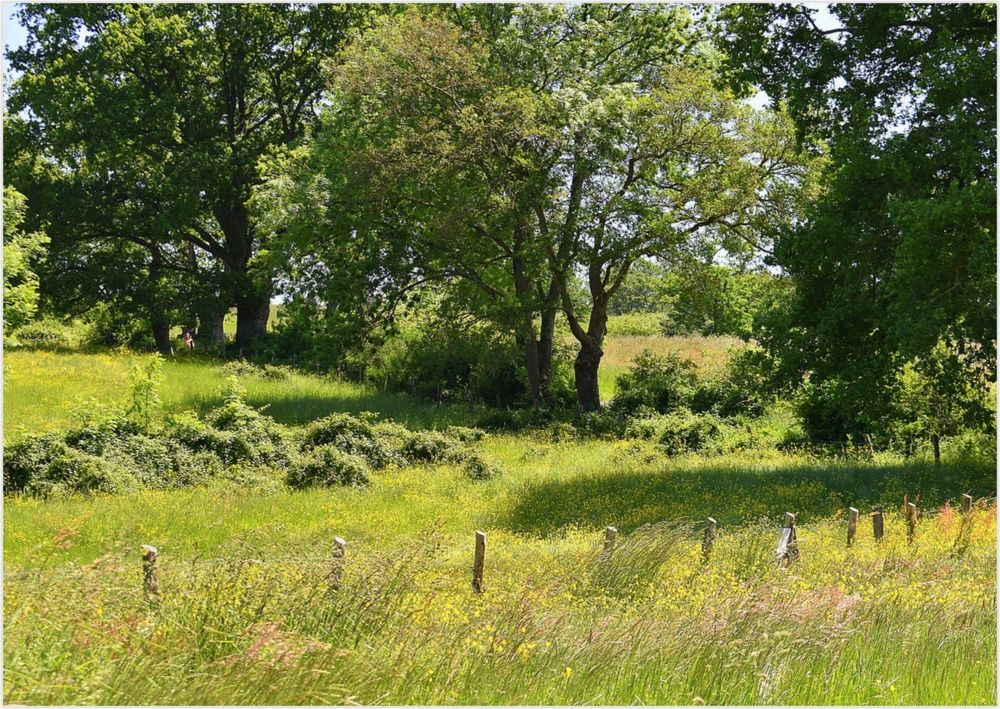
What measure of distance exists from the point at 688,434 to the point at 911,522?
12.7 m

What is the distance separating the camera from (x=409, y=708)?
480cm

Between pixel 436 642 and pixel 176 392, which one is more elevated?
pixel 176 392

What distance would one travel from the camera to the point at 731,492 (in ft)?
59.6

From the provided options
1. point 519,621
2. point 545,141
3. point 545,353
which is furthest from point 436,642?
point 545,353

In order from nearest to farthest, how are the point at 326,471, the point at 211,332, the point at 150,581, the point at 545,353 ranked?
the point at 150,581 < the point at 326,471 < the point at 545,353 < the point at 211,332

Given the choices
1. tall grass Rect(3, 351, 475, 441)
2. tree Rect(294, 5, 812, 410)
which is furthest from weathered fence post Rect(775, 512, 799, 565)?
tree Rect(294, 5, 812, 410)

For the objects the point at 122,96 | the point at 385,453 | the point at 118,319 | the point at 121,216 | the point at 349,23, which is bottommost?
the point at 385,453

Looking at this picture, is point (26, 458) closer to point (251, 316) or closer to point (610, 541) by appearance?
point (610, 541)

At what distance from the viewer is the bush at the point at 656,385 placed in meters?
32.4

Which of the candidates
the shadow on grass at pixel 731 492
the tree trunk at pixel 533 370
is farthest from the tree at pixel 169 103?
the shadow on grass at pixel 731 492

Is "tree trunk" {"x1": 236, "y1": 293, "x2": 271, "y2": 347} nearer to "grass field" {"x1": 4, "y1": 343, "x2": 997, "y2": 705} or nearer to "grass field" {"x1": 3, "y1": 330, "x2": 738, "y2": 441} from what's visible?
"grass field" {"x1": 3, "y1": 330, "x2": 738, "y2": 441}

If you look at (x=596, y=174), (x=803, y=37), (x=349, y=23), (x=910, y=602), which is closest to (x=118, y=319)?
(x=349, y=23)

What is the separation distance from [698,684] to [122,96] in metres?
37.6

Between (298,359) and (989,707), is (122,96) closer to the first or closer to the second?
(298,359)
